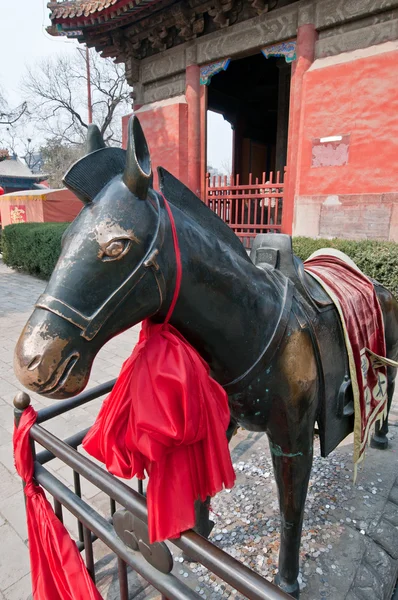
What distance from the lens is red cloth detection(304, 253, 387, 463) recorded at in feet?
5.29

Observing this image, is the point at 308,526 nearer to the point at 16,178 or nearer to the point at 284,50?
the point at 284,50

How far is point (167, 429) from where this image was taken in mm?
876

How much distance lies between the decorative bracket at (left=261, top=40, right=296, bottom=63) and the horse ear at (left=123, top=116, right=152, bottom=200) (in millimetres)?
6469

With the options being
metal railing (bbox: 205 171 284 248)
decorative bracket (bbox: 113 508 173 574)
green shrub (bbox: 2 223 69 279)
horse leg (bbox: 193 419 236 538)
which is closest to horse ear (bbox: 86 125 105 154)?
decorative bracket (bbox: 113 508 173 574)

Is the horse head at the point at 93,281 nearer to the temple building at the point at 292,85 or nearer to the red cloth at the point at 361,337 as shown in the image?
the red cloth at the point at 361,337

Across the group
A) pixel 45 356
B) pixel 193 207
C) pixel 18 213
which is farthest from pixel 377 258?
pixel 18 213

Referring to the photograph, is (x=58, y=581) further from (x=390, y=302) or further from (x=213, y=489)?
(x=390, y=302)

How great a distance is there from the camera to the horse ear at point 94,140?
39.9 inches

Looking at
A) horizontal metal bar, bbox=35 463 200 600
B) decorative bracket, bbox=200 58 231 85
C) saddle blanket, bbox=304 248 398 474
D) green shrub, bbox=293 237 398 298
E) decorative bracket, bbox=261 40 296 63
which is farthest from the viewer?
decorative bracket, bbox=200 58 231 85

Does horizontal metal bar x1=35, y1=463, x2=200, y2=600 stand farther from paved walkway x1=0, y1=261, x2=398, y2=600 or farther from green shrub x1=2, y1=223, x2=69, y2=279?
green shrub x1=2, y1=223, x2=69, y2=279

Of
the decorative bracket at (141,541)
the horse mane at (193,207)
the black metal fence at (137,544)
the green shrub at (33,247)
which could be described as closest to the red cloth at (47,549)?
the black metal fence at (137,544)

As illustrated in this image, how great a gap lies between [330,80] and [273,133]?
6612 millimetres

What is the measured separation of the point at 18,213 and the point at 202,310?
17.0 m

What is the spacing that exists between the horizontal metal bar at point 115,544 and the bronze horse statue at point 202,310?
458mm
